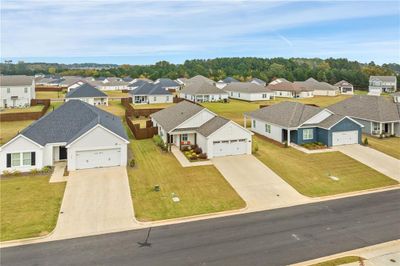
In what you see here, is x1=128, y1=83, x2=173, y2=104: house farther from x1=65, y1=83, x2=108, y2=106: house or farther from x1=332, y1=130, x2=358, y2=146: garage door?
x1=332, y1=130, x2=358, y2=146: garage door

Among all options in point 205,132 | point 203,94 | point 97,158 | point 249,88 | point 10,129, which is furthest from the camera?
point 249,88

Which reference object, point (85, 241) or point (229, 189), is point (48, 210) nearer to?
point (85, 241)

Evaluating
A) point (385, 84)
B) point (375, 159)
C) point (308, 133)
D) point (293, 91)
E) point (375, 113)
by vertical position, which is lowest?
point (375, 159)

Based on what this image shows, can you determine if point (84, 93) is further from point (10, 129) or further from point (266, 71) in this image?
point (266, 71)

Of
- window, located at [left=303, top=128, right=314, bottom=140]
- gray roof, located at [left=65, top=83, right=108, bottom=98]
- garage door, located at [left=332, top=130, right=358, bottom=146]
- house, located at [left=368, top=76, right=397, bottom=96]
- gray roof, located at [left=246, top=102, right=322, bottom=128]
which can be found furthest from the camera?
house, located at [left=368, top=76, right=397, bottom=96]

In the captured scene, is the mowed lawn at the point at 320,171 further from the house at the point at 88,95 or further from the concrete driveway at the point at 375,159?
the house at the point at 88,95

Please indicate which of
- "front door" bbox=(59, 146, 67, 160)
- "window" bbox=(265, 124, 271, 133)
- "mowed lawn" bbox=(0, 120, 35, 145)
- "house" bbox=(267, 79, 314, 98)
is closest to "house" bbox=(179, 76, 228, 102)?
"house" bbox=(267, 79, 314, 98)

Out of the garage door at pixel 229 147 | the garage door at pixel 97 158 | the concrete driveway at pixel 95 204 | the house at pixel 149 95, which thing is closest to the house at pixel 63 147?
the garage door at pixel 97 158

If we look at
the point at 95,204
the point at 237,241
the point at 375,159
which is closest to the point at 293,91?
the point at 375,159
